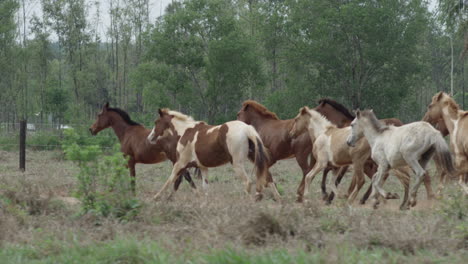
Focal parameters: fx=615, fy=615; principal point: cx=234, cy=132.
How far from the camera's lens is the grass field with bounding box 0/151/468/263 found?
5266 millimetres

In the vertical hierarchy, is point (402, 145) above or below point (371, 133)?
below

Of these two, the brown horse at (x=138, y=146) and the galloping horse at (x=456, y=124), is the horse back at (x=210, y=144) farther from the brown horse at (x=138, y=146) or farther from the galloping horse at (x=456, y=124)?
the galloping horse at (x=456, y=124)

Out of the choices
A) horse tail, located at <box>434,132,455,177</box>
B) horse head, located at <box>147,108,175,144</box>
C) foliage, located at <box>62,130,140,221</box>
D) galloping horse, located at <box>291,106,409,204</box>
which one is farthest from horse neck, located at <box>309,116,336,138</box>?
foliage, located at <box>62,130,140,221</box>

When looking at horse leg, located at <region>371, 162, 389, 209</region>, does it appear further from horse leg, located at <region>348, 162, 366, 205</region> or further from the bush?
the bush

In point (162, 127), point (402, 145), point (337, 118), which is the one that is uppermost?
point (337, 118)

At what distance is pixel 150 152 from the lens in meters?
12.3

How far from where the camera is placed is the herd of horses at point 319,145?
924 cm

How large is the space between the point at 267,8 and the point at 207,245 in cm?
3135

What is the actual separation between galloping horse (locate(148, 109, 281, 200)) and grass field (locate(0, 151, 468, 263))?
1.81 meters

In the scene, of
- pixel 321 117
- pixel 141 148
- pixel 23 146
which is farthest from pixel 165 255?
pixel 23 146

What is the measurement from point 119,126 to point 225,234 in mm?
7593

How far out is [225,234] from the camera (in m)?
6.16

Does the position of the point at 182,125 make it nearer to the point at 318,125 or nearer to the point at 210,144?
the point at 210,144

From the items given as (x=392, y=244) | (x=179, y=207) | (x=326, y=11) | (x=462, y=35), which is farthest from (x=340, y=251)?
(x=326, y=11)
